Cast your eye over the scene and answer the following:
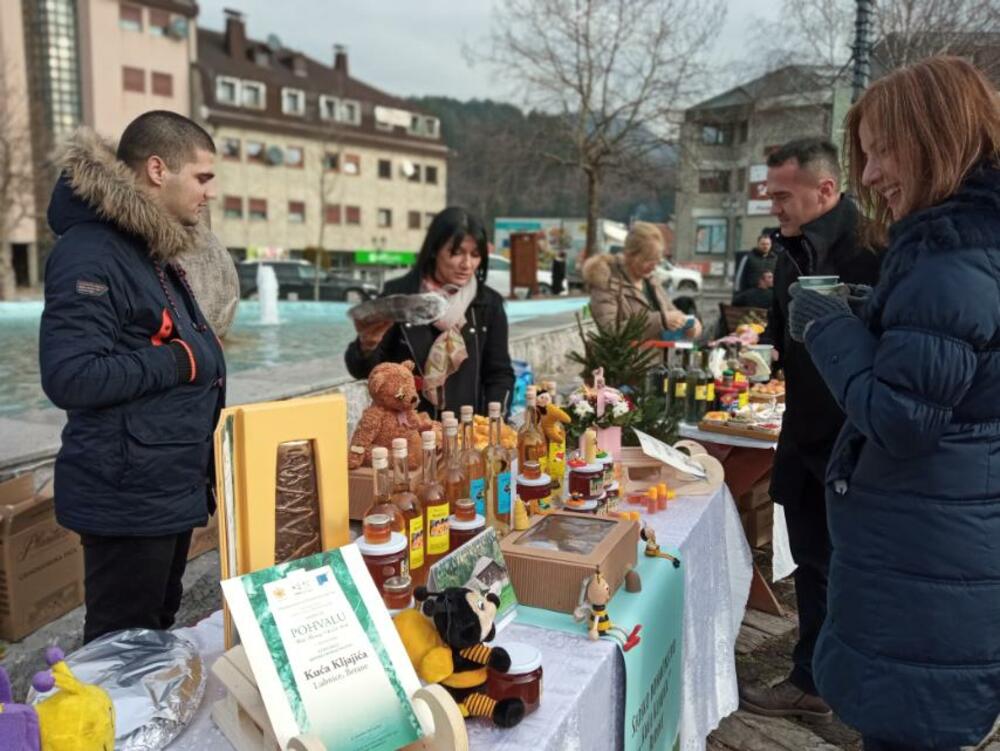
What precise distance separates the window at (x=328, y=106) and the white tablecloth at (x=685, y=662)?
3958 cm

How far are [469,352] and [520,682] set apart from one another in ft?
6.13

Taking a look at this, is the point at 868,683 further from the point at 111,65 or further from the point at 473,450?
the point at 111,65

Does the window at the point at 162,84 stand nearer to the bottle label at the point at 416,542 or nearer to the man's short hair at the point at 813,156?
the man's short hair at the point at 813,156

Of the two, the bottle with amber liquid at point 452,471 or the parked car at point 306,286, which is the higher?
the parked car at point 306,286

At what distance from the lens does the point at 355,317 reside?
8.16 ft

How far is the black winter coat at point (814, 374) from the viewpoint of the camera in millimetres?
2348

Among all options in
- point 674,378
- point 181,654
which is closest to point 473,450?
point 181,654

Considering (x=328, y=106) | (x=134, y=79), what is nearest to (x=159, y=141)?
(x=134, y=79)

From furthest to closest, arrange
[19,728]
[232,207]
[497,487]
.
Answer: [232,207] → [497,487] → [19,728]

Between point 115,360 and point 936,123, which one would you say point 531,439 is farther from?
point 936,123

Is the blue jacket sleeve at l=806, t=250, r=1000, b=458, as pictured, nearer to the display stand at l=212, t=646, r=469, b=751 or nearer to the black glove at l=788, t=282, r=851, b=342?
the black glove at l=788, t=282, r=851, b=342

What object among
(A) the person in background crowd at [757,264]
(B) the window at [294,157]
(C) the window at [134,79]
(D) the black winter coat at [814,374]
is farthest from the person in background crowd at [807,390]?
(B) the window at [294,157]

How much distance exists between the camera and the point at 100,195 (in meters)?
1.77

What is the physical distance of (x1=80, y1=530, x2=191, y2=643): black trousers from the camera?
186cm
